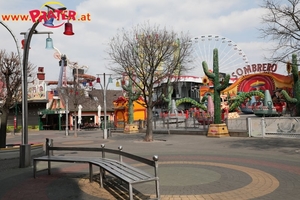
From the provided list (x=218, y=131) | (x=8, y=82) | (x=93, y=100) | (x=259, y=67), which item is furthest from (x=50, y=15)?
(x=259, y=67)

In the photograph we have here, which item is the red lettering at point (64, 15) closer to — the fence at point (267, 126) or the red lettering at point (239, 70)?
the fence at point (267, 126)

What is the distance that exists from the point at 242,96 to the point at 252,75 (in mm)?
16806

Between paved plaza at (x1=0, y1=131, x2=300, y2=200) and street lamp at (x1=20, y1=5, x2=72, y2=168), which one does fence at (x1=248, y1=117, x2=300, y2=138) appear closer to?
paved plaza at (x1=0, y1=131, x2=300, y2=200)

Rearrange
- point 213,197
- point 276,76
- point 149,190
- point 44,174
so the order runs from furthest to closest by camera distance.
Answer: point 276,76, point 44,174, point 149,190, point 213,197

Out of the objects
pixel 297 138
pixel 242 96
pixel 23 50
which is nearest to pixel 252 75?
pixel 242 96

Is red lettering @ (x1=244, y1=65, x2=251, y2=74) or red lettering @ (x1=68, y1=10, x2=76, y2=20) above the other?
red lettering @ (x1=244, y1=65, x2=251, y2=74)

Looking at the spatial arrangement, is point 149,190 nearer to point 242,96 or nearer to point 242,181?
point 242,181

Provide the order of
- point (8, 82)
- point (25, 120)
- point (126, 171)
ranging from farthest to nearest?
1. point (8, 82)
2. point (25, 120)
3. point (126, 171)

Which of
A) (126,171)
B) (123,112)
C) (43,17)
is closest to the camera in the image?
(126,171)

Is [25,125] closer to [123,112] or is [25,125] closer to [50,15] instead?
[50,15]

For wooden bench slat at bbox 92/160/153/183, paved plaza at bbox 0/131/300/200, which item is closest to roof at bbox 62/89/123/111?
paved plaza at bbox 0/131/300/200

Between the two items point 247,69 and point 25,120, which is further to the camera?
point 247,69

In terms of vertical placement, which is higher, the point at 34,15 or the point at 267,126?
the point at 34,15

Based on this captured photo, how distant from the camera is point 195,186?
673 centimetres
